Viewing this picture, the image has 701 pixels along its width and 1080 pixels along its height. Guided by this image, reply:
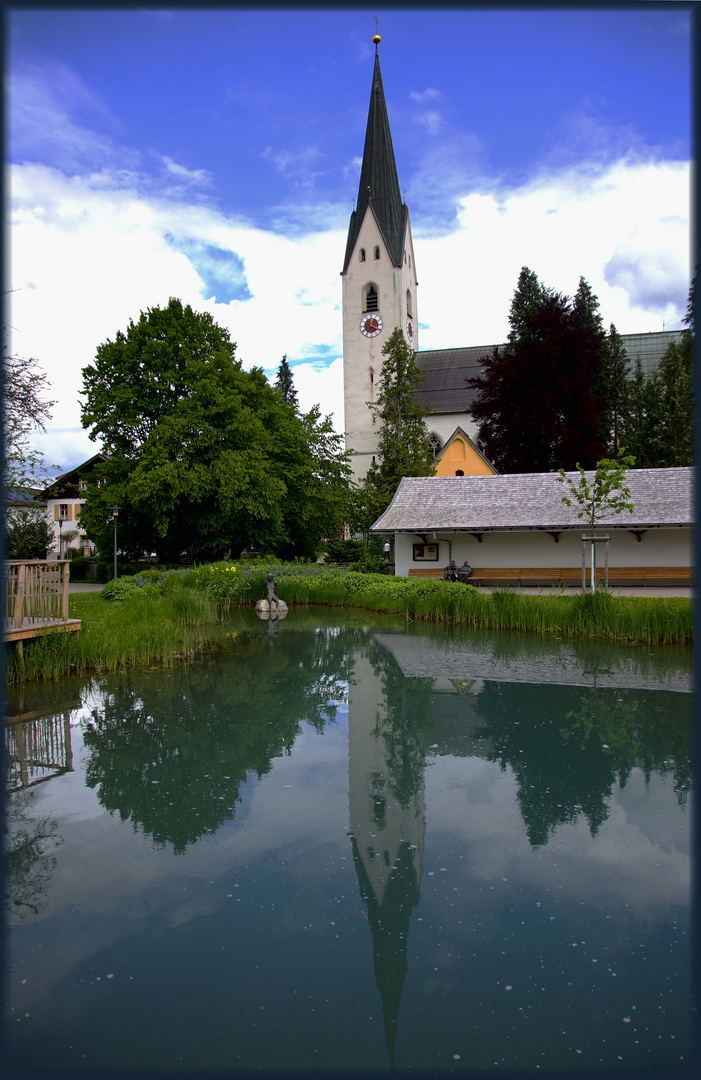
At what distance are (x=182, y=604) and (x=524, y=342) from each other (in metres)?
27.6

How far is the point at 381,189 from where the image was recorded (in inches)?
2042

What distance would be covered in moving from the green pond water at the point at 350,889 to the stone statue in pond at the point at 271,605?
1147 centimetres

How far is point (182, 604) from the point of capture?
53.3 ft

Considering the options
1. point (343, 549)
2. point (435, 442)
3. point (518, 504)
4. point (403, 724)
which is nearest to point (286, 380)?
point (435, 442)

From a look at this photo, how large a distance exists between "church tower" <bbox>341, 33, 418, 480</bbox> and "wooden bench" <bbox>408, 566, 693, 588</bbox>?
2817 cm

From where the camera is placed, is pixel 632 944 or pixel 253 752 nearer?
pixel 632 944

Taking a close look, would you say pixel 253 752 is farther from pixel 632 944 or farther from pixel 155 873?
pixel 632 944

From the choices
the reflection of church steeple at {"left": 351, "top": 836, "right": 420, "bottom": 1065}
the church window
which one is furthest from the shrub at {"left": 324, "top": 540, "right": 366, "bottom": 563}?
the reflection of church steeple at {"left": 351, "top": 836, "right": 420, "bottom": 1065}

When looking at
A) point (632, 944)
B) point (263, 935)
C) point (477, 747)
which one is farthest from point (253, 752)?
point (632, 944)

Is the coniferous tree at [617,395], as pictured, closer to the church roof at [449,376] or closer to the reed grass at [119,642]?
the church roof at [449,376]

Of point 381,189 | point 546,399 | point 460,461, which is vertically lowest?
point 460,461

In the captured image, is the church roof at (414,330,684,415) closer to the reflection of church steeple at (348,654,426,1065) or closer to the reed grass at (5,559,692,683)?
the reed grass at (5,559,692,683)

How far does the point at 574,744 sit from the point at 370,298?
5076cm

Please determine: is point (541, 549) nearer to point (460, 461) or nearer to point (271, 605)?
point (271, 605)
